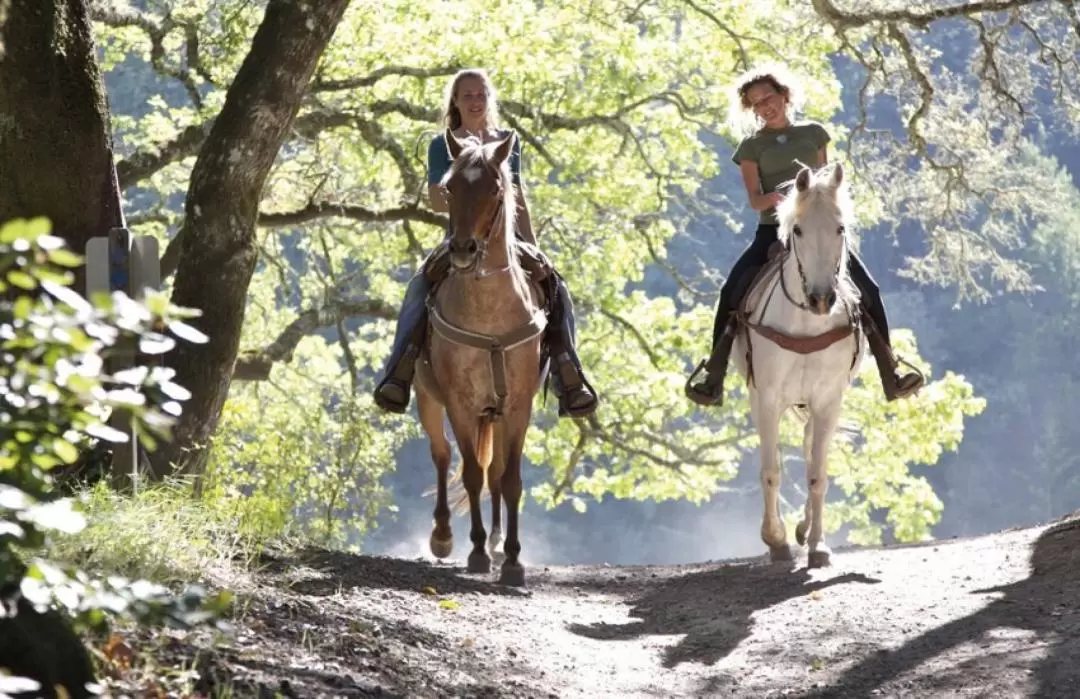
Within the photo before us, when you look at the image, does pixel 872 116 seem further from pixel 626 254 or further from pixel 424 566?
pixel 424 566

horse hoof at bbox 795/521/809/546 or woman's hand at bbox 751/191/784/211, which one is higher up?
woman's hand at bbox 751/191/784/211

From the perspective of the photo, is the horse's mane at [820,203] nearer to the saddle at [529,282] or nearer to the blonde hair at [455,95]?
the saddle at [529,282]

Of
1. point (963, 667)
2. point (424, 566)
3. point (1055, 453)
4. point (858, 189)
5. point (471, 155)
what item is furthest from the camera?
point (1055, 453)

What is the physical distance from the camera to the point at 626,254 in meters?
20.2

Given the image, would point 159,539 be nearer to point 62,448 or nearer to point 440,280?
point 62,448

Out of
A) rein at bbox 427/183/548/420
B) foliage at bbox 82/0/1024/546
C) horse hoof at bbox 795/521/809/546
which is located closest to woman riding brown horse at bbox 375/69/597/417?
rein at bbox 427/183/548/420

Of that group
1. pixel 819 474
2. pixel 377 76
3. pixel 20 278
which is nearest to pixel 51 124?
pixel 819 474

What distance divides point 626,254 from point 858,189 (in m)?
3.11

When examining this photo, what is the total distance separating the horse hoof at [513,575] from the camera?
8.59 meters

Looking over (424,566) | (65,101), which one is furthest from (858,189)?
(65,101)

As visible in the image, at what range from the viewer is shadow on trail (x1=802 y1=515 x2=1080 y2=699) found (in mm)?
5414

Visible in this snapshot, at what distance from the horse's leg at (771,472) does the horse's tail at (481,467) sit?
64.2 inches

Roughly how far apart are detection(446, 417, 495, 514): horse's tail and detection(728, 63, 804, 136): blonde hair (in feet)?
7.76

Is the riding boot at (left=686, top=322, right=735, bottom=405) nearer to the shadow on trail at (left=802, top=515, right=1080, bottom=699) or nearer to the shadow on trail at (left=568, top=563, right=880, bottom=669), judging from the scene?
the shadow on trail at (left=568, top=563, right=880, bottom=669)
